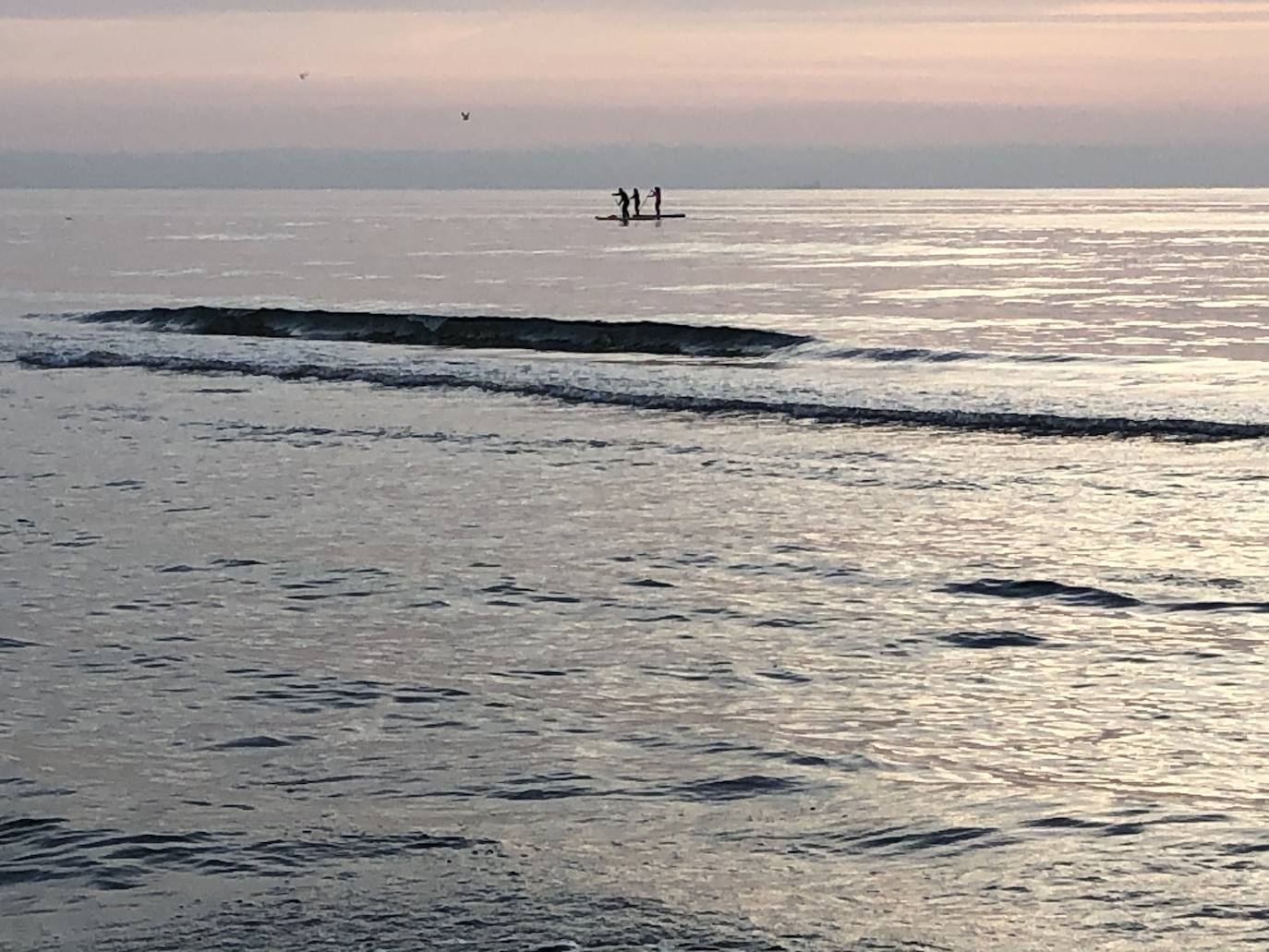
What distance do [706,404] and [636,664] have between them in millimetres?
14172

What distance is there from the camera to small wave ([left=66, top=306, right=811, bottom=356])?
34.3 meters

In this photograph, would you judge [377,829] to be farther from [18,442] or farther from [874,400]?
[874,400]

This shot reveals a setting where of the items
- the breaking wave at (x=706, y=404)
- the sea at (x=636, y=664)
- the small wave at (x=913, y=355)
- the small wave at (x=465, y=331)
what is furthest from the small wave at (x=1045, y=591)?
the small wave at (x=465, y=331)

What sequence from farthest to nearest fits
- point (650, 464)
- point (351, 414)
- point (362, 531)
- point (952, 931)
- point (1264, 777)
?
point (351, 414), point (650, 464), point (362, 531), point (1264, 777), point (952, 931)

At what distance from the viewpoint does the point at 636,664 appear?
9.43 metres

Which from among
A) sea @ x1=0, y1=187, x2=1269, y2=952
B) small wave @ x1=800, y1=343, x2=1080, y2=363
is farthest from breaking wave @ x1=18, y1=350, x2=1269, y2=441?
small wave @ x1=800, y1=343, x2=1080, y2=363

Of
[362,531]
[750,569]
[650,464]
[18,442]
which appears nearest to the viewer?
[750,569]

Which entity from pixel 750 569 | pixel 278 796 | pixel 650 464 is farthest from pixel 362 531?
pixel 278 796

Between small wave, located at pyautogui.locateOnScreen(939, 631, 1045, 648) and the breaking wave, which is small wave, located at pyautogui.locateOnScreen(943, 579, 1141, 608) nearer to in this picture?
small wave, located at pyautogui.locateOnScreen(939, 631, 1045, 648)

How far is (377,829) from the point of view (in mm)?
6777

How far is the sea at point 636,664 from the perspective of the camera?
6.09 m

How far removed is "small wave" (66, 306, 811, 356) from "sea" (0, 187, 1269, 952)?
822 centimetres

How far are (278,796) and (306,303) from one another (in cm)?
3887

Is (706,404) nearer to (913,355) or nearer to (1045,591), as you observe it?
(913,355)
